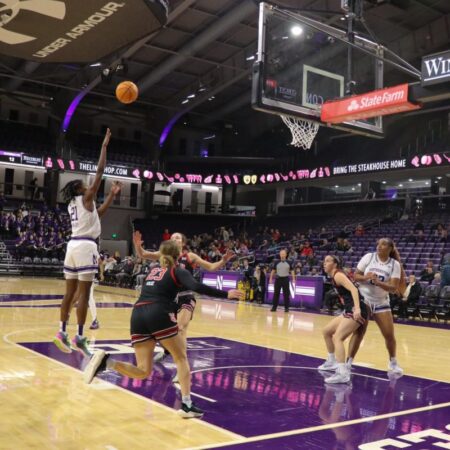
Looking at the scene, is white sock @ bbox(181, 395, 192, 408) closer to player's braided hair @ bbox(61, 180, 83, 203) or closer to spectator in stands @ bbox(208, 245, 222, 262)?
player's braided hair @ bbox(61, 180, 83, 203)

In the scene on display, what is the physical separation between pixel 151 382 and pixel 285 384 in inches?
56.4

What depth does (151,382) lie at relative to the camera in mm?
5652

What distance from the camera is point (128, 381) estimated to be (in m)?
5.60

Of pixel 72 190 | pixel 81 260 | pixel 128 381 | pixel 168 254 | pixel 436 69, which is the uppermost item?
pixel 436 69

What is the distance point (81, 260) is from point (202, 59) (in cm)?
2142

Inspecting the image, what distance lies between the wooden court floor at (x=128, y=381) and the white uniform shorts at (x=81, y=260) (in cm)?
107

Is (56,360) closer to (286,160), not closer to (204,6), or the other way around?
(204,6)

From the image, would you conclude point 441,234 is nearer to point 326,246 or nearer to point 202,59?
point 326,246

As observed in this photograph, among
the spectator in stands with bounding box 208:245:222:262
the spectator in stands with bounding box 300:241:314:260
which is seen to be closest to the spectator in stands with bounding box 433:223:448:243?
the spectator in stands with bounding box 300:241:314:260

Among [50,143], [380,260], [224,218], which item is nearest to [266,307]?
[380,260]

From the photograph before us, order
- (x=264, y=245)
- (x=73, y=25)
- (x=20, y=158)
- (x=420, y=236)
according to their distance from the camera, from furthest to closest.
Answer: (x=20, y=158), (x=264, y=245), (x=420, y=236), (x=73, y=25)

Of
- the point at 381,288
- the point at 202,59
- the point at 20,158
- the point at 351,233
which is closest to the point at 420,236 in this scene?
the point at 351,233

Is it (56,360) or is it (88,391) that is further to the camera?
(56,360)

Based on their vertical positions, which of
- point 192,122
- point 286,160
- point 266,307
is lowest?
point 266,307
